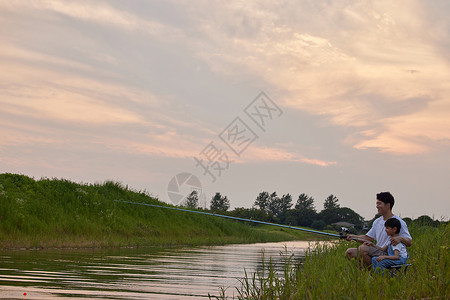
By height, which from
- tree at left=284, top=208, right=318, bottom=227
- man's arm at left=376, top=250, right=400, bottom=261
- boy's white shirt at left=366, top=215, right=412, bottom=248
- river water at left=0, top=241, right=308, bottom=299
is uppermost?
tree at left=284, top=208, right=318, bottom=227

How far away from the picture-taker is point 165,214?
29.1 metres

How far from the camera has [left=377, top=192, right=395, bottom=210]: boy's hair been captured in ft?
27.2

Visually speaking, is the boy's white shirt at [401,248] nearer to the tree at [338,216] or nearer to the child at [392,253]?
the child at [392,253]

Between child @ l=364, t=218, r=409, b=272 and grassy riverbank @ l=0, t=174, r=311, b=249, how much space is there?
11.2 meters

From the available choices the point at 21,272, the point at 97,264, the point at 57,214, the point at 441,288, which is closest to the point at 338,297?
the point at 441,288

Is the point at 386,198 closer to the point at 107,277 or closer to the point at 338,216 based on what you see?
the point at 107,277

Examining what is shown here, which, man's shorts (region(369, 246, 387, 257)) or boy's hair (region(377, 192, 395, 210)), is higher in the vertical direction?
boy's hair (region(377, 192, 395, 210))

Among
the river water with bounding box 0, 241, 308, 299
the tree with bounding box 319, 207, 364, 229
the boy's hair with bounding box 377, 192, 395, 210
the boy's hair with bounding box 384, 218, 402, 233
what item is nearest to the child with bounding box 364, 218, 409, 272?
the boy's hair with bounding box 384, 218, 402, 233

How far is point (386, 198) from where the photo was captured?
27.2 ft

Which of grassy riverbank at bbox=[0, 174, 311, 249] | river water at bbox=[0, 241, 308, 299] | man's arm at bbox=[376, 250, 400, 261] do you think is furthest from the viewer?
grassy riverbank at bbox=[0, 174, 311, 249]

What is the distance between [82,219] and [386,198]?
1469 cm

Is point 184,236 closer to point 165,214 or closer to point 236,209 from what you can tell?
point 165,214

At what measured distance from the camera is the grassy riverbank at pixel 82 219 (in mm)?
17562

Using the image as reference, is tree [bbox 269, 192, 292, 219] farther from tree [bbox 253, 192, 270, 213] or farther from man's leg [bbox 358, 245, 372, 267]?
man's leg [bbox 358, 245, 372, 267]
